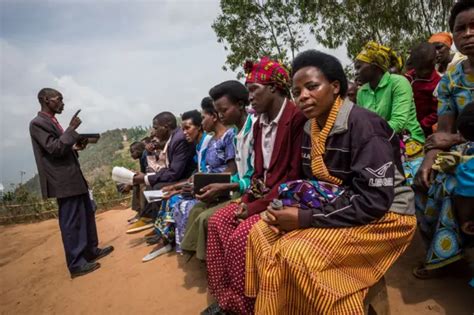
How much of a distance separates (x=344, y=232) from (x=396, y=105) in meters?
1.79

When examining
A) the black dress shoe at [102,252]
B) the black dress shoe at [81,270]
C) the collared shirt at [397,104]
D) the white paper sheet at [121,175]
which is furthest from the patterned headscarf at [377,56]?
the black dress shoe at [102,252]

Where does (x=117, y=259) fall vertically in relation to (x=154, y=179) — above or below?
below

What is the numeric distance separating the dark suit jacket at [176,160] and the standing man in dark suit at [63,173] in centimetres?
102

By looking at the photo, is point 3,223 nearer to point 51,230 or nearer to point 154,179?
point 51,230

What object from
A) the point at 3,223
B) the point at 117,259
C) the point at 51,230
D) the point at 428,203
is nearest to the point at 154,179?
the point at 117,259

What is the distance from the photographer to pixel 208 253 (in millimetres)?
2455

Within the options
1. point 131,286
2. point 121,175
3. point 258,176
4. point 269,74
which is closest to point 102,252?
point 121,175

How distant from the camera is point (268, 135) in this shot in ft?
8.43

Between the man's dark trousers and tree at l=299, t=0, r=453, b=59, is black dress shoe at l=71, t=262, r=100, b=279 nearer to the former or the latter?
the man's dark trousers

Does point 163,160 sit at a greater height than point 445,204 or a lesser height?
greater

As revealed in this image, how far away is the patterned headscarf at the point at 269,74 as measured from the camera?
252cm

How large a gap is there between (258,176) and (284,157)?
14.0 inches

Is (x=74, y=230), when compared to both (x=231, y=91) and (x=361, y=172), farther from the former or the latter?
(x=361, y=172)

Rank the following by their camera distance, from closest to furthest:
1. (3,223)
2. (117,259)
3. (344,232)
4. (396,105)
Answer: (344,232)
(396,105)
(117,259)
(3,223)
